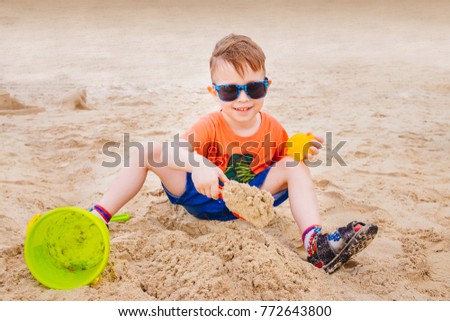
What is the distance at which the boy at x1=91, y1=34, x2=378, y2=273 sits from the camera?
2117mm

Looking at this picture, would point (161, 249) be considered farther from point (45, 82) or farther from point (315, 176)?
point (45, 82)

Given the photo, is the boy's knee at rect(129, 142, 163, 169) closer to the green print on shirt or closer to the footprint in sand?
the green print on shirt

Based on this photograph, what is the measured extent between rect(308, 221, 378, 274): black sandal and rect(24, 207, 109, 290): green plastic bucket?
820mm

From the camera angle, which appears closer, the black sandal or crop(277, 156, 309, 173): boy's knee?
the black sandal

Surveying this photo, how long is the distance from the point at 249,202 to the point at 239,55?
66 cm

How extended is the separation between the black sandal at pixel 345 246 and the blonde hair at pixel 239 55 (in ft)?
2.56

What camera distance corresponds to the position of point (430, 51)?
25.1 feet

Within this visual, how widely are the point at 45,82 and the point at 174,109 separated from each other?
1992mm

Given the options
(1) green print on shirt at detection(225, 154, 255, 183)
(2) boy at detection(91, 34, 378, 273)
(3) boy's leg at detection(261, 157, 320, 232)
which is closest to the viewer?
(2) boy at detection(91, 34, 378, 273)

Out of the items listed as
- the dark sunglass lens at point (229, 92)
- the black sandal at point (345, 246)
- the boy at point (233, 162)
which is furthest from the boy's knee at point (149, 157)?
the black sandal at point (345, 246)

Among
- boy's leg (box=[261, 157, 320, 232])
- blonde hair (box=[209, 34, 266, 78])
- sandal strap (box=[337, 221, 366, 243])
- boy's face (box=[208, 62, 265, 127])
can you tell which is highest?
blonde hair (box=[209, 34, 266, 78])

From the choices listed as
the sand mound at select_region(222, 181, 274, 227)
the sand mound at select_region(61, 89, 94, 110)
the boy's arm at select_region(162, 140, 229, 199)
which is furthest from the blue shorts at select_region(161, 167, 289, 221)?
the sand mound at select_region(61, 89, 94, 110)

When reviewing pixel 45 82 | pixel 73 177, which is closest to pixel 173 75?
pixel 45 82

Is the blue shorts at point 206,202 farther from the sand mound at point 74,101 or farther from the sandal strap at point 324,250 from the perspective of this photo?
the sand mound at point 74,101
